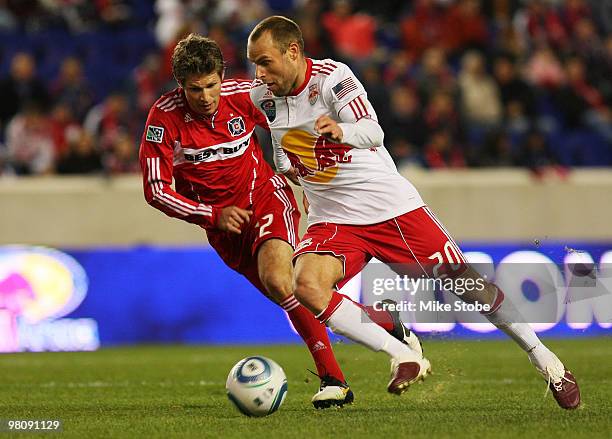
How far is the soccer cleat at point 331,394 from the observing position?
705 cm

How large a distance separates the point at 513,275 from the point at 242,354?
277 cm

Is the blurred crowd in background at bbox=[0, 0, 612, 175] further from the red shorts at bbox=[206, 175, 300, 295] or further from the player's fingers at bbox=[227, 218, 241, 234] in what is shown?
the player's fingers at bbox=[227, 218, 241, 234]

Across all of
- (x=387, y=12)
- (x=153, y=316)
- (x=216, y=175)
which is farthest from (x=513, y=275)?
(x=387, y=12)

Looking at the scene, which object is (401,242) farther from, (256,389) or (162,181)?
(162,181)

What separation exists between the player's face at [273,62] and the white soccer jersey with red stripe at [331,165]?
12 cm

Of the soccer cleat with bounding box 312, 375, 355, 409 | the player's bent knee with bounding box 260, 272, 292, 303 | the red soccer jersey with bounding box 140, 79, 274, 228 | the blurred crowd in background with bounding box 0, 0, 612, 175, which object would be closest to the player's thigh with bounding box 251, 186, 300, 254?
the red soccer jersey with bounding box 140, 79, 274, 228

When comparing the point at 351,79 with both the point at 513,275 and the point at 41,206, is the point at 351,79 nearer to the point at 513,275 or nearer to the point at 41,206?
the point at 513,275

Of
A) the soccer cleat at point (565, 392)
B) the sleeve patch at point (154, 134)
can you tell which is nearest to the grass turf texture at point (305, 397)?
the soccer cleat at point (565, 392)

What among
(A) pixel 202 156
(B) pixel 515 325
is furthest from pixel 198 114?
(B) pixel 515 325

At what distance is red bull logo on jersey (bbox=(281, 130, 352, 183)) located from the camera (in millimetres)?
6895

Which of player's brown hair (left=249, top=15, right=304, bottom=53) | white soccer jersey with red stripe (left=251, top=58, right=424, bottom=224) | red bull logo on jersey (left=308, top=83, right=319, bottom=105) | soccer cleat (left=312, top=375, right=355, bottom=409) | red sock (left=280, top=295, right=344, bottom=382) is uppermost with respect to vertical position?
player's brown hair (left=249, top=15, right=304, bottom=53)

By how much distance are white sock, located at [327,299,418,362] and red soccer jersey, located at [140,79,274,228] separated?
0.99 metres

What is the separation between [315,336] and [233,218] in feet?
3.06

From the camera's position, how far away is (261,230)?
7441 millimetres
